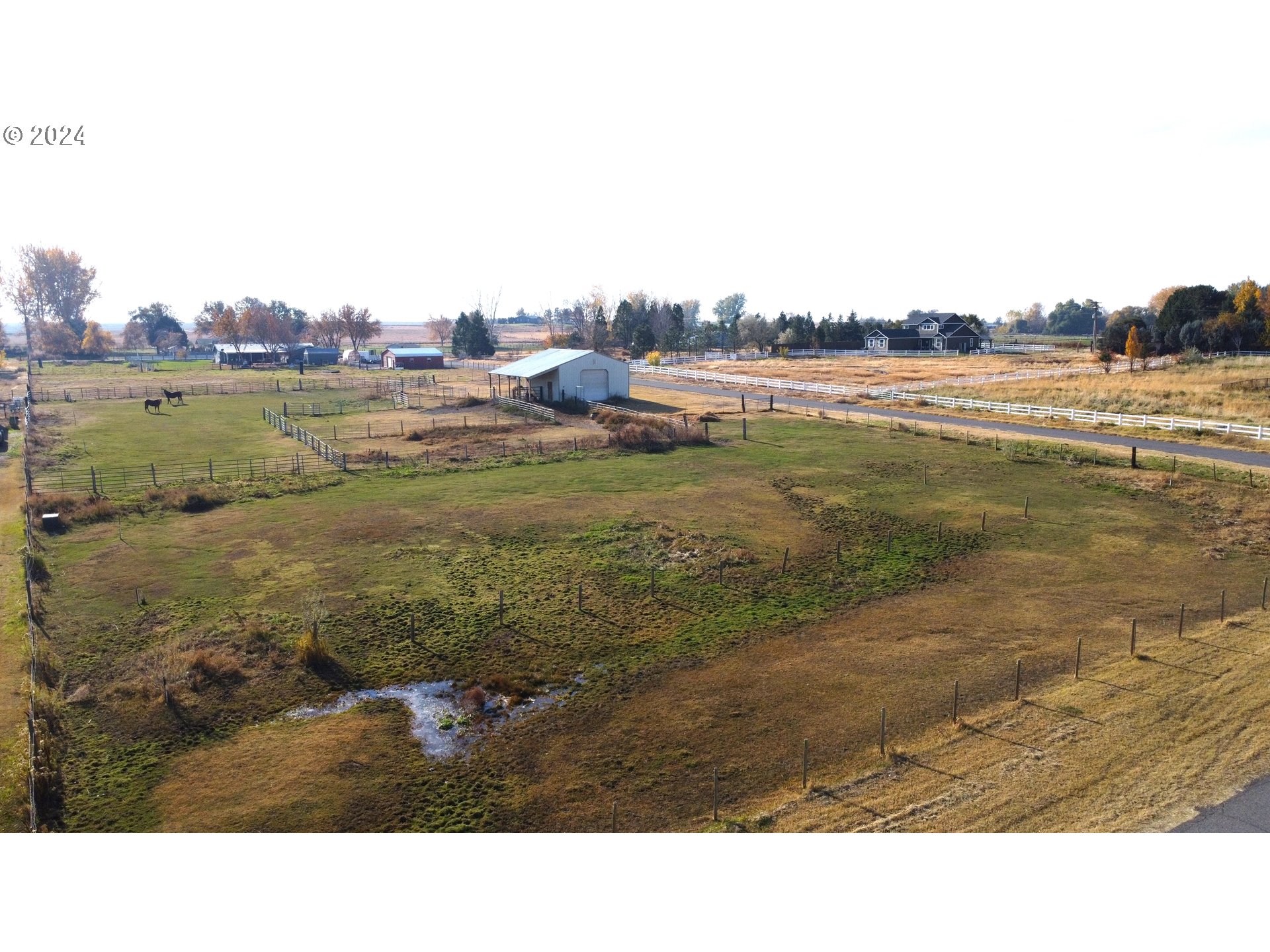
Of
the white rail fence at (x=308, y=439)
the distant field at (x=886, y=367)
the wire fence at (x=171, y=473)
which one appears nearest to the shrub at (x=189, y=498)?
the wire fence at (x=171, y=473)

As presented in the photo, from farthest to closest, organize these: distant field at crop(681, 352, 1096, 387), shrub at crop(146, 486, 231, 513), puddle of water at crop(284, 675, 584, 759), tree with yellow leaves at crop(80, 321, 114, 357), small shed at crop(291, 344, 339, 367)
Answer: tree with yellow leaves at crop(80, 321, 114, 357) → small shed at crop(291, 344, 339, 367) → distant field at crop(681, 352, 1096, 387) → shrub at crop(146, 486, 231, 513) → puddle of water at crop(284, 675, 584, 759)

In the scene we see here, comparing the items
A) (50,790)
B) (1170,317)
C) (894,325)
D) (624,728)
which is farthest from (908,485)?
(894,325)

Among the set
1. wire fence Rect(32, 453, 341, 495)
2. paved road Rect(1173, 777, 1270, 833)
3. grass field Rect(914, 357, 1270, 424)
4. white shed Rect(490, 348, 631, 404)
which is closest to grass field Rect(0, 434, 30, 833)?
wire fence Rect(32, 453, 341, 495)

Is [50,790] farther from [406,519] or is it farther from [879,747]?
[406,519]

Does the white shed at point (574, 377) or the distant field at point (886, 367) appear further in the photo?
the distant field at point (886, 367)

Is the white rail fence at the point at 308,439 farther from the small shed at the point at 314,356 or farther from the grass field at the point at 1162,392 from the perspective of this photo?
the small shed at the point at 314,356

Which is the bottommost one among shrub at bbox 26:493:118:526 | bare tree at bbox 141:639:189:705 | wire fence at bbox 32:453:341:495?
bare tree at bbox 141:639:189:705

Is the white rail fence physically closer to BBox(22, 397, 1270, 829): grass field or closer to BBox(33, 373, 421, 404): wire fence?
BBox(22, 397, 1270, 829): grass field

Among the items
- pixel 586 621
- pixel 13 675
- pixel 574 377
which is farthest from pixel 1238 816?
pixel 574 377
